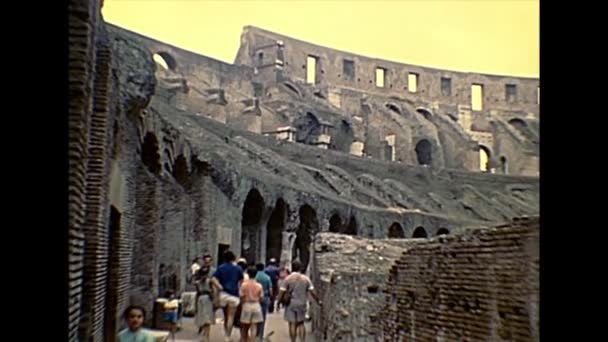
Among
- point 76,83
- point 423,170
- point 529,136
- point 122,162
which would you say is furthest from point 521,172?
point 76,83

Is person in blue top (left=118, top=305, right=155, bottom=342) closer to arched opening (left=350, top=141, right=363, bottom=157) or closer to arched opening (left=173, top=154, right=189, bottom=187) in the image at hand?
arched opening (left=173, top=154, right=189, bottom=187)

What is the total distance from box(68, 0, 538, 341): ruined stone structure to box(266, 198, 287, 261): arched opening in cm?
4

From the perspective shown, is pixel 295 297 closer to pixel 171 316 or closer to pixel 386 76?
pixel 171 316

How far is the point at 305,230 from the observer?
21.0 meters

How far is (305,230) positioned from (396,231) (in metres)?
4.71

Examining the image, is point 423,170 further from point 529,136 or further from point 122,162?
point 122,162

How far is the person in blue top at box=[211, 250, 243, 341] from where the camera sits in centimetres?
877

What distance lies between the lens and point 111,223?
29.7 ft

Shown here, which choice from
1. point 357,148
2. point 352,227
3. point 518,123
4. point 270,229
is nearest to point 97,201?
point 270,229

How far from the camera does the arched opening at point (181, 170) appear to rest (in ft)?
45.5

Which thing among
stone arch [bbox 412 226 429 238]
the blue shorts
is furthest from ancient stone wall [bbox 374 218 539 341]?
stone arch [bbox 412 226 429 238]

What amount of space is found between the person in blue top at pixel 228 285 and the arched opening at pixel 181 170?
16.7 ft

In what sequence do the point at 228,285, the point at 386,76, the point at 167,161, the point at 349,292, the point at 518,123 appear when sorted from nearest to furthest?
1. the point at 228,285
2. the point at 349,292
3. the point at 167,161
4. the point at 386,76
5. the point at 518,123

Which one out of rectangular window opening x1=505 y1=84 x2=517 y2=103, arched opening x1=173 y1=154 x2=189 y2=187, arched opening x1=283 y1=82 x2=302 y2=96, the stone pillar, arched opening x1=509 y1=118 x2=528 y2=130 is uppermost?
rectangular window opening x1=505 y1=84 x2=517 y2=103
